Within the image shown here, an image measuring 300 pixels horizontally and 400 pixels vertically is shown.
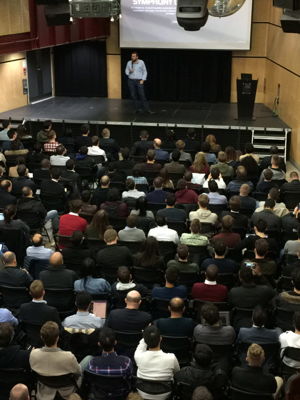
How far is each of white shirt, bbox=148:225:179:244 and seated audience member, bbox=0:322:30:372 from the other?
2.48 metres

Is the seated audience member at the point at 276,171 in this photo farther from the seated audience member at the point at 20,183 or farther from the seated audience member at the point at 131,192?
the seated audience member at the point at 20,183

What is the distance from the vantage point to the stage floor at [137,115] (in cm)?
1326

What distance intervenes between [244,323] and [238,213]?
88.5 inches

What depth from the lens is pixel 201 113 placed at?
47.5 ft

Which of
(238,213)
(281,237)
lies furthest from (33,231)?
(281,237)

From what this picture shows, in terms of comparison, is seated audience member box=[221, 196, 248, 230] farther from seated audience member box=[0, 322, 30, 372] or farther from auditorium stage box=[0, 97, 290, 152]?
auditorium stage box=[0, 97, 290, 152]

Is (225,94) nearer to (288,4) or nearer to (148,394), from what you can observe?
(288,4)

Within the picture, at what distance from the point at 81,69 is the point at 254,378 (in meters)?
14.3

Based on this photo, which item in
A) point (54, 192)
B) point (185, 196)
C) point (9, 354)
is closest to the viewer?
point (9, 354)

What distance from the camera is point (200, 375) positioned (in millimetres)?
3965

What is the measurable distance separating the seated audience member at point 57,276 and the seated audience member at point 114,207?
1892 millimetres

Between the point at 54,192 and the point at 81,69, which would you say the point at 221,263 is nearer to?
the point at 54,192

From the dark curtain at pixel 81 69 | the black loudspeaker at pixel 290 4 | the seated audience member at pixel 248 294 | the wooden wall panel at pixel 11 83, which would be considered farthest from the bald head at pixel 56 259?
the dark curtain at pixel 81 69

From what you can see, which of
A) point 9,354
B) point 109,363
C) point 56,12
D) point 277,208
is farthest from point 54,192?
point 56,12
